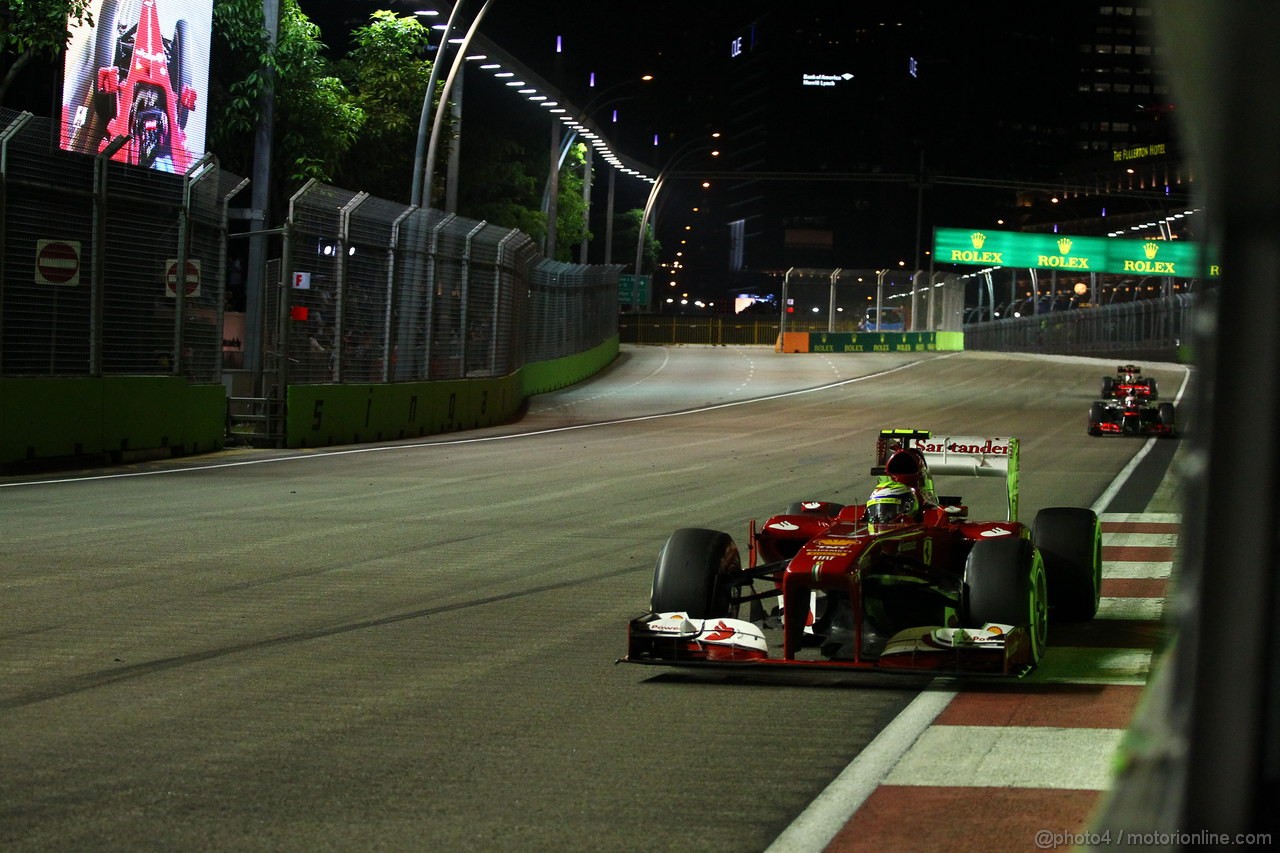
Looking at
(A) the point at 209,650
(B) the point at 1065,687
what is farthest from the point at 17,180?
(B) the point at 1065,687

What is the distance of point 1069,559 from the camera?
28.3 ft

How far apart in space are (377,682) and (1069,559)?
3.89 m

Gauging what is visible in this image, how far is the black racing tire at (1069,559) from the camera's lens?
8602 mm

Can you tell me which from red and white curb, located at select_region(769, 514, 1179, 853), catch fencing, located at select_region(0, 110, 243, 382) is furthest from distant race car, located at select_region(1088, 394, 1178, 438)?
red and white curb, located at select_region(769, 514, 1179, 853)

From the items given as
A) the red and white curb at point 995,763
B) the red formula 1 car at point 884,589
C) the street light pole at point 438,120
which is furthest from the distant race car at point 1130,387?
the red and white curb at point 995,763

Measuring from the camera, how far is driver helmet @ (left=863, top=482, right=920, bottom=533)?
7966mm

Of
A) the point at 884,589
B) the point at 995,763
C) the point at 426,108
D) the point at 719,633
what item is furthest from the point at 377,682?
the point at 426,108

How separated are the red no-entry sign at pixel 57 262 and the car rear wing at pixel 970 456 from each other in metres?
11.5

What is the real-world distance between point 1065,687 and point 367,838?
3.55 metres

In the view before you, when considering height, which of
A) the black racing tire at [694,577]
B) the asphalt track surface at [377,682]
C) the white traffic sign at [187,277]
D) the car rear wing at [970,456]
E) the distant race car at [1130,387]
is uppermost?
the white traffic sign at [187,277]

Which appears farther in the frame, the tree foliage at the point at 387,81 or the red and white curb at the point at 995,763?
the tree foliage at the point at 387,81

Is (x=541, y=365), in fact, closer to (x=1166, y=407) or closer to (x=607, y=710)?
(x=1166, y=407)

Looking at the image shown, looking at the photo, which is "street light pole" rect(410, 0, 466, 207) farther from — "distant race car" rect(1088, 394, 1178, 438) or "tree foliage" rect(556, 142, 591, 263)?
"tree foliage" rect(556, 142, 591, 263)

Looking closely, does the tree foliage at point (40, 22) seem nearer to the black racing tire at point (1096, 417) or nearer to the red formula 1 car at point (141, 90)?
the red formula 1 car at point (141, 90)
